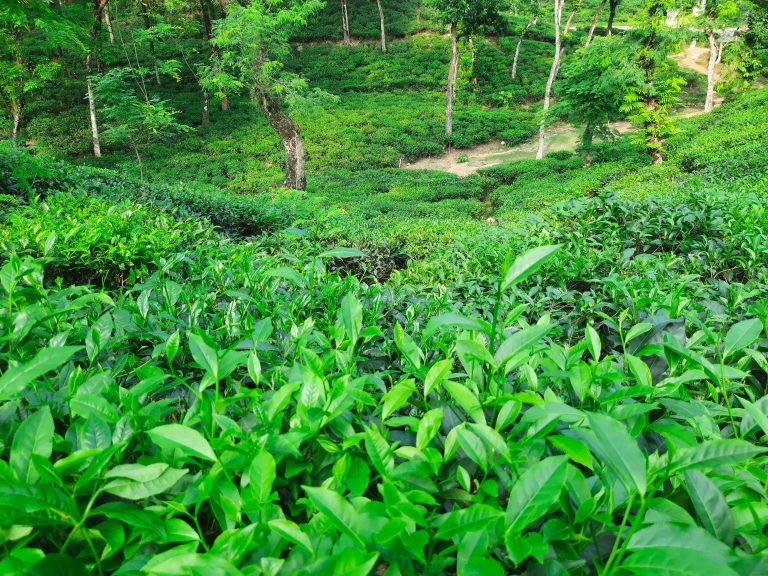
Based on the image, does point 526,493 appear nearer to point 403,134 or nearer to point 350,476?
point 350,476

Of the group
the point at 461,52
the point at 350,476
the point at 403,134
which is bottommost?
the point at 350,476

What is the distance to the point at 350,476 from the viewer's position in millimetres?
727

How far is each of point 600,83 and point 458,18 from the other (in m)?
9.92

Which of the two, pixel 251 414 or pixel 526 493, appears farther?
pixel 251 414

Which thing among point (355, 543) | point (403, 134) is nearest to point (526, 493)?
point (355, 543)

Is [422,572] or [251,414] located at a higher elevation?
[251,414]

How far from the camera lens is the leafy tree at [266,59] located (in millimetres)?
10430

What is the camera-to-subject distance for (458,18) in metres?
19.7

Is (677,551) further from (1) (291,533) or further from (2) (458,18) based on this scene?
(2) (458,18)

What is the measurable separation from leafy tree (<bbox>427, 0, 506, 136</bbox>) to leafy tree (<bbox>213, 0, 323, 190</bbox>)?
1037 cm

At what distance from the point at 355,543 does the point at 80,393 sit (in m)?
0.67

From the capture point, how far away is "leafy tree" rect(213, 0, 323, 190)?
10.4m

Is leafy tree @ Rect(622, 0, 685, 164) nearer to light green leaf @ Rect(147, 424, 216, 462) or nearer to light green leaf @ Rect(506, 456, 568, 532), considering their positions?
light green leaf @ Rect(506, 456, 568, 532)

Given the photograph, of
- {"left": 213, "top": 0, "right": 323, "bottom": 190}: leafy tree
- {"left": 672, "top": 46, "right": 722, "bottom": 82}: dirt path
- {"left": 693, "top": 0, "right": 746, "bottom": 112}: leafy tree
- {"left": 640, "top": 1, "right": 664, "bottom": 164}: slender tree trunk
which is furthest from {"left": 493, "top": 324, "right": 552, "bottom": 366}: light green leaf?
{"left": 672, "top": 46, "right": 722, "bottom": 82}: dirt path
